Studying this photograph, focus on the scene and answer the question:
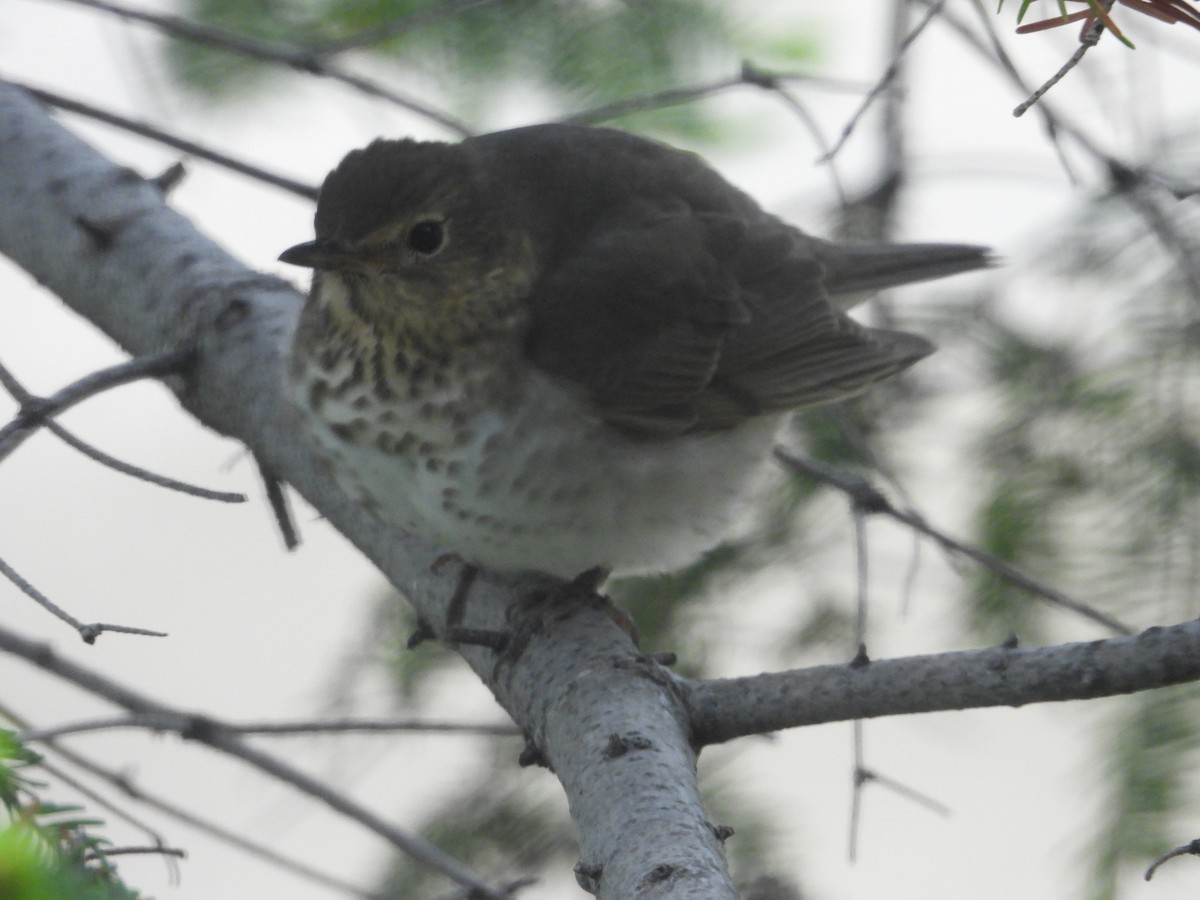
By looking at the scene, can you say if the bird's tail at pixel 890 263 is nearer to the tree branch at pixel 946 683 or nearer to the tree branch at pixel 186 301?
the tree branch at pixel 186 301

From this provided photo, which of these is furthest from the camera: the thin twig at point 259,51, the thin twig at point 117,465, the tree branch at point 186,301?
the tree branch at point 186,301

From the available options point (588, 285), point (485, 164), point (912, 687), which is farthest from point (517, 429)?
point (912, 687)

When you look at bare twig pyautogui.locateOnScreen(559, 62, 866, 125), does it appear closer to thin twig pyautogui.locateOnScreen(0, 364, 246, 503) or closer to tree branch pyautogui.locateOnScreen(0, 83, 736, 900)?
tree branch pyautogui.locateOnScreen(0, 83, 736, 900)

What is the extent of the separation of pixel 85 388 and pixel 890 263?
1.38 meters

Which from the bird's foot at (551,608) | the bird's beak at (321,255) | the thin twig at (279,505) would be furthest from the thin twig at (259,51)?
the bird's foot at (551,608)

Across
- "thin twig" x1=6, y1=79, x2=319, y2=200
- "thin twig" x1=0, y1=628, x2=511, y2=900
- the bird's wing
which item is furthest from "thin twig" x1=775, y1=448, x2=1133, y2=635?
"thin twig" x1=6, y1=79, x2=319, y2=200

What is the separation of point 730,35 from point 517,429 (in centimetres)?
85

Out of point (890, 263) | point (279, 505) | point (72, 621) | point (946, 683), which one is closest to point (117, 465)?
point (72, 621)

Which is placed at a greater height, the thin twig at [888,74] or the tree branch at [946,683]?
the thin twig at [888,74]

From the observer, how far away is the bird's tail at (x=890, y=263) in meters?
2.42

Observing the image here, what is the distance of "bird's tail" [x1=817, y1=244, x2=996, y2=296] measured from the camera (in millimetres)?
2418

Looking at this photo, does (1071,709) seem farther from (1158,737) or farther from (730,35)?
(730,35)

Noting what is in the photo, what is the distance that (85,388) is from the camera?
1690 mm

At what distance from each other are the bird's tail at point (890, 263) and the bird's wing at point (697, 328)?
38 millimetres
